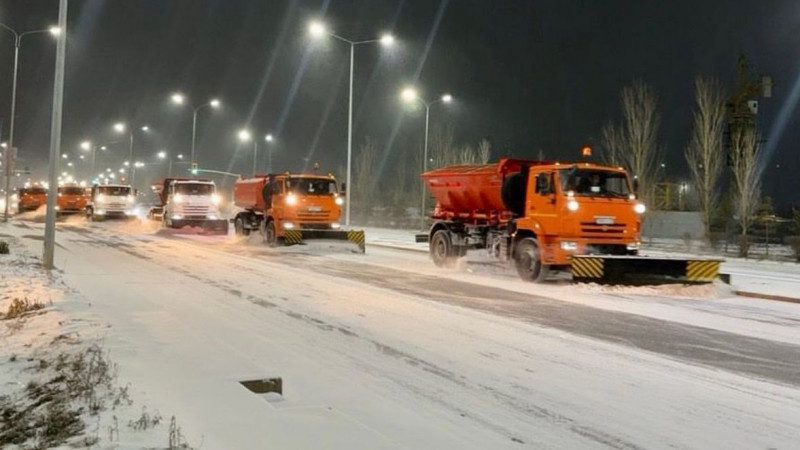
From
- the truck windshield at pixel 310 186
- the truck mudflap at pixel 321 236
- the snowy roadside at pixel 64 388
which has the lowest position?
the snowy roadside at pixel 64 388

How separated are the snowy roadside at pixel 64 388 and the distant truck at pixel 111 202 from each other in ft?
116

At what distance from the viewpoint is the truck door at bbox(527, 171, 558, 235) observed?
1758cm

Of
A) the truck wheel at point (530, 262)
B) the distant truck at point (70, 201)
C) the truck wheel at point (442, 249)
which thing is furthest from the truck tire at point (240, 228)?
the distant truck at point (70, 201)

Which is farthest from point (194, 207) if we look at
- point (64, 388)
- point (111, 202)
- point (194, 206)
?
point (64, 388)

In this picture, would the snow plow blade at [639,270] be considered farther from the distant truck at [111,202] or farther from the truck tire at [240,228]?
the distant truck at [111,202]

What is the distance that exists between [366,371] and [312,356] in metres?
0.92

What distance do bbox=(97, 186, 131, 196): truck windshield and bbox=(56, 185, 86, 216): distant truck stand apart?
6.68m

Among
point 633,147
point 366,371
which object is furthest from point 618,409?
point 633,147

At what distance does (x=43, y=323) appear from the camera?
1034 centimetres

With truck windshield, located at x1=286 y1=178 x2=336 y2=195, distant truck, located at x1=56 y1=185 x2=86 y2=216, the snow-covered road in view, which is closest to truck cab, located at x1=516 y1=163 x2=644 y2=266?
the snow-covered road

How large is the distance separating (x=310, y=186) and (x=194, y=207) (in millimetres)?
10513

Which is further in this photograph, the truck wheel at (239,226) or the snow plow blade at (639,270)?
the truck wheel at (239,226)

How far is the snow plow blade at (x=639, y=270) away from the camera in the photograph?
16.4 metres

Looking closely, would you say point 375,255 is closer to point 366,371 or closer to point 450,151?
point 366,371
